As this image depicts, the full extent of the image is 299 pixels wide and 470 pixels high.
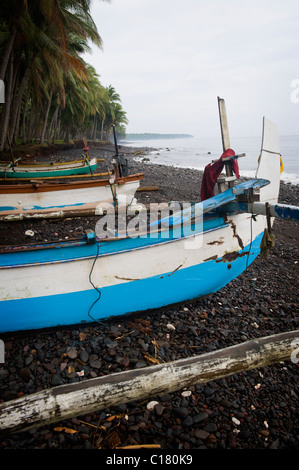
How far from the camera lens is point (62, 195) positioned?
27.4 ft

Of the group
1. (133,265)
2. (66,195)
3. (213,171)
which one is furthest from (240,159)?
(133,265)

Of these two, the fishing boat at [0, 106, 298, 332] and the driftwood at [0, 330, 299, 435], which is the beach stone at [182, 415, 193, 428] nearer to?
the driftwood at [0, 330, 299, 435]

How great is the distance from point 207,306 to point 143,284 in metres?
1.54

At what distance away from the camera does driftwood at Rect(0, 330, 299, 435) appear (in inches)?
77.7

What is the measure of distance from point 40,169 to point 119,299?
10.5 m

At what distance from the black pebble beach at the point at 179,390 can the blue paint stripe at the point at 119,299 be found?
25cm

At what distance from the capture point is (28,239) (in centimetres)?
674

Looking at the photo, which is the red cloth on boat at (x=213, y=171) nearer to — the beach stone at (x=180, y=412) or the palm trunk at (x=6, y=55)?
the beach stone at (x=180, y=412)

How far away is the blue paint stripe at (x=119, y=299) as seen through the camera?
3.42 meters

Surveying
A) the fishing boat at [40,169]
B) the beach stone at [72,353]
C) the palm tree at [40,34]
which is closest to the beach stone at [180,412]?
the beach stone at [72,353]

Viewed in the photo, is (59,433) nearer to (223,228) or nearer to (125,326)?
(125,326)

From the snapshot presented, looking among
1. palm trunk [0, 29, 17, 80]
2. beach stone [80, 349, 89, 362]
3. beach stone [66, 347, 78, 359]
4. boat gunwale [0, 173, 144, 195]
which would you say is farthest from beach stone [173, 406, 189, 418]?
palm trunk [0, 29, 17, 80]

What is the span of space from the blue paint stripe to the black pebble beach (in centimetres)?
25

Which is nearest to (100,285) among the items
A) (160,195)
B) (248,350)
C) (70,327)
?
(70,327)
